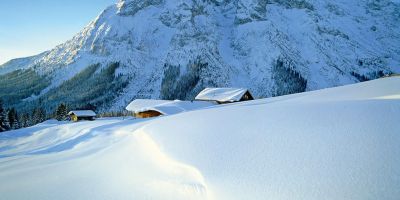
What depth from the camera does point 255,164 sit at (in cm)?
440

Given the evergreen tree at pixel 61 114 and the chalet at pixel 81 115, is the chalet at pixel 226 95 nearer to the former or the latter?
the chalet at pixel 81 115

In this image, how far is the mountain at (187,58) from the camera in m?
140

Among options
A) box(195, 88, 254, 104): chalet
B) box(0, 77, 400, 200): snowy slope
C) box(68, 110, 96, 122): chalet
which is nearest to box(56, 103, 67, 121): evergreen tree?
box(68, 110, 96, 122): chalet

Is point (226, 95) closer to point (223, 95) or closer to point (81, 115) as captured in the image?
point (223, 95)

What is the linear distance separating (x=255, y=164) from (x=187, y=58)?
150733 millimetres

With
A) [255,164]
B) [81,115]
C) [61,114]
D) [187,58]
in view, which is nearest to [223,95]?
[81,115]

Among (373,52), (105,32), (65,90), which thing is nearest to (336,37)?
(373,52)

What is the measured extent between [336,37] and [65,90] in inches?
6398

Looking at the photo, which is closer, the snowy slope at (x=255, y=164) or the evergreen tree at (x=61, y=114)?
the snowy slope at (x=255, y=164)

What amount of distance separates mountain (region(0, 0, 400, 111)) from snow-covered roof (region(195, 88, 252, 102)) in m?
76.6

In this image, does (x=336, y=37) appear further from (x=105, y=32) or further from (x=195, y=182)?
(x=195, y=182)

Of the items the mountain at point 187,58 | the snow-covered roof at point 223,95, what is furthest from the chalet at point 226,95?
the mountain at point 187,58

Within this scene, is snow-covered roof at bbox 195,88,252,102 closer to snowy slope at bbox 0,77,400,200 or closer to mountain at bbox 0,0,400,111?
snowy slope at bbox 0,77,400,200

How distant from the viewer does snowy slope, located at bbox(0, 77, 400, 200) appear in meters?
3.54
